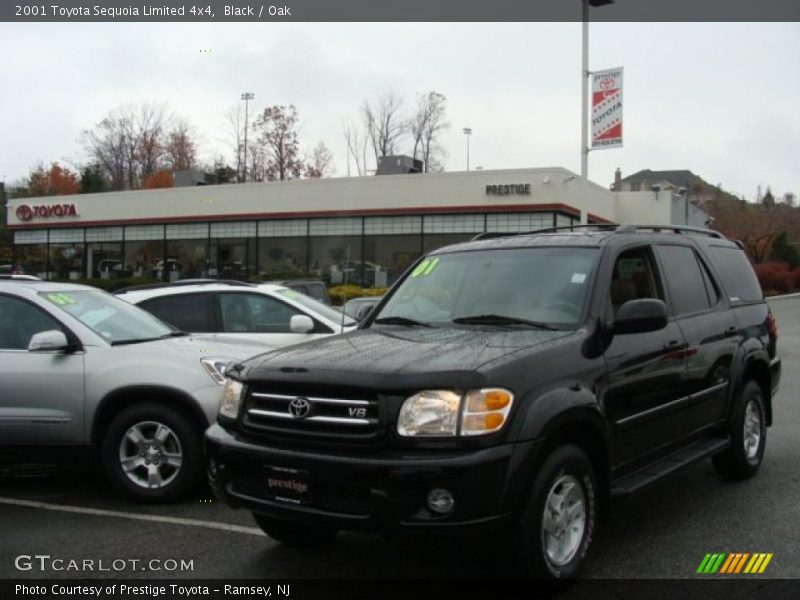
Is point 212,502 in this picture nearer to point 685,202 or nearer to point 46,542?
point 46,542

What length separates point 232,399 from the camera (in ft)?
14.2

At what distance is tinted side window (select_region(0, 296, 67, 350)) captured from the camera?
6.09 metres

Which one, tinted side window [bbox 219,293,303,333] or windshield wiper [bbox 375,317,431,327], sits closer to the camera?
windshield wiper [bbox 375,317,431,327]

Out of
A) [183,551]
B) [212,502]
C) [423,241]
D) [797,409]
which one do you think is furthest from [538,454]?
[423,241]

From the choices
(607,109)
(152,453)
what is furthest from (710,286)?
(607,109)

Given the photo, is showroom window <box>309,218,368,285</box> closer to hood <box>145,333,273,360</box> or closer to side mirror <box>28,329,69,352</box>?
hood <box>145,333,273,360</box>

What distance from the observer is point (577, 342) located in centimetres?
425

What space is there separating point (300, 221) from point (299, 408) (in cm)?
3067

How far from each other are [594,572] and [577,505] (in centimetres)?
48

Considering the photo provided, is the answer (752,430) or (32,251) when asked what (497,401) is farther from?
(32,251)

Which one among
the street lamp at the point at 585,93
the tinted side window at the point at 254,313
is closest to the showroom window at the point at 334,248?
the street lamp at the point at 585,93

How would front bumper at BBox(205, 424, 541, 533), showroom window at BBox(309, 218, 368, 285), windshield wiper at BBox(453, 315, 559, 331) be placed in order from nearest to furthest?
1. front bumper at BBox(205, 424, 541, 533)
2. windshield wiper at BBox(453, 315, 559, 331)
3. showroom window at BBox(309, 218, 368, 285)

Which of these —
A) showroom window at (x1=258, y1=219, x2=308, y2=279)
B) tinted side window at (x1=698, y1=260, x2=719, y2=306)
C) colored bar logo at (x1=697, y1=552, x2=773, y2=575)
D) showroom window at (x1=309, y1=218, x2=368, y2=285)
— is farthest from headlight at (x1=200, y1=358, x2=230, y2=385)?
showroom window at (x1=258, y1=219, x2=308, y2=279)

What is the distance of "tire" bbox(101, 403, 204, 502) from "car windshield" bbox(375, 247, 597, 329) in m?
1.67
